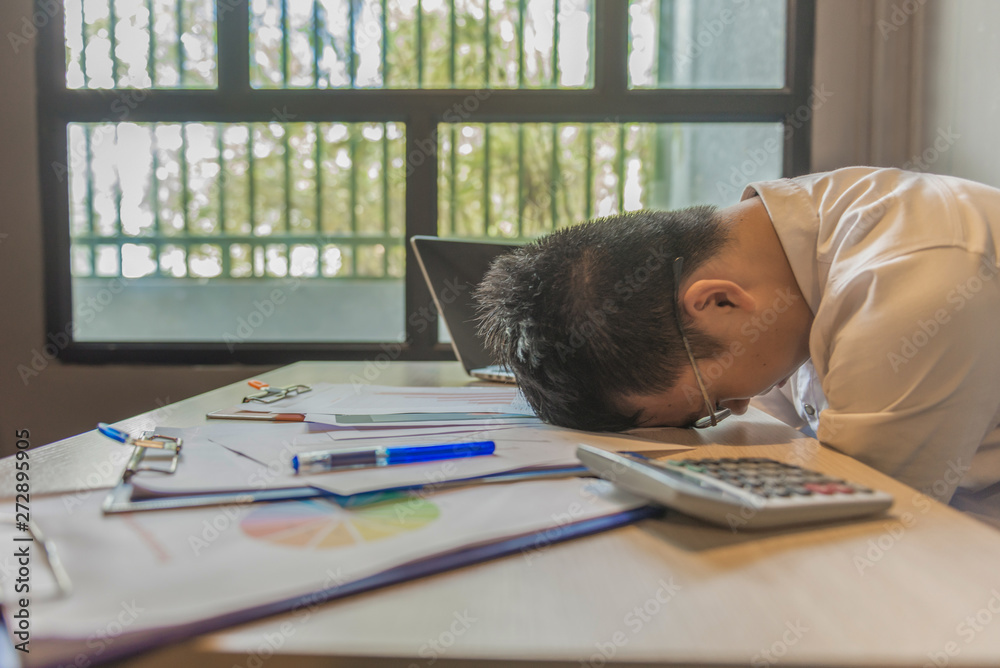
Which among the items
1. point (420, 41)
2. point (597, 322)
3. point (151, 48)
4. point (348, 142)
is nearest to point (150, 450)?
point (597, 322)

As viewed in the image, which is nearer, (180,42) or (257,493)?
(257,493)

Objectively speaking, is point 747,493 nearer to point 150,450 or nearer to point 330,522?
point 330,522

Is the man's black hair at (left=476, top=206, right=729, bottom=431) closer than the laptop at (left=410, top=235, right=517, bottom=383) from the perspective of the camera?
Yes

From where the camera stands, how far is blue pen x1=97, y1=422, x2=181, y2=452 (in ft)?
1.96

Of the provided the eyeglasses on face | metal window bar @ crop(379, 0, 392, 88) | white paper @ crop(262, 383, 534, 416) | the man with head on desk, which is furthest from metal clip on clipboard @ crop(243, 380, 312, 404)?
metal window bar @ crop(379, 0, 392, 88)

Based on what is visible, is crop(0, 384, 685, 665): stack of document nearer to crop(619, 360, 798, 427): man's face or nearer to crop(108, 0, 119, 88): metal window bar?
crop(619, 360, 798, 427): man's face

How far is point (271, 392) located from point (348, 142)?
1367mm

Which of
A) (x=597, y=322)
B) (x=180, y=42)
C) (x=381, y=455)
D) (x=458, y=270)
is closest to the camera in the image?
(x=381, y=455)

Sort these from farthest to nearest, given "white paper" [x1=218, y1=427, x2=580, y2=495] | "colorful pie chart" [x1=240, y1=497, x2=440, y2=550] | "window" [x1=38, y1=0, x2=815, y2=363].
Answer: "window" [x1=38, y1=0, x2=815, y2=363], "white paper" [x1=218, y1=427, x2=580, y2=495], "colorful pie chart" [x1=240, y1=497, x2=440, y2=550]

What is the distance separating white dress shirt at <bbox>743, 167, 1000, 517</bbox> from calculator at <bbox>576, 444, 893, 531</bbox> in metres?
0.23

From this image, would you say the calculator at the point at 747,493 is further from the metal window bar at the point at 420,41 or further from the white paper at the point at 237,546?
the metal window bar at the point at 420,41

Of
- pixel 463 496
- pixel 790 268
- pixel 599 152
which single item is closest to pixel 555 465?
pixel 463 496

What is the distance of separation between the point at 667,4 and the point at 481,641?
2207mm

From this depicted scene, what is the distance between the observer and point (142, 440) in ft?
2.00
